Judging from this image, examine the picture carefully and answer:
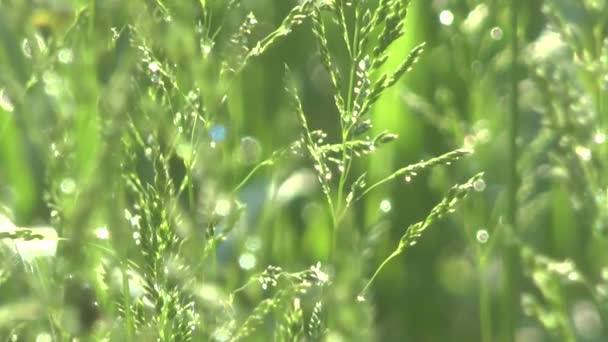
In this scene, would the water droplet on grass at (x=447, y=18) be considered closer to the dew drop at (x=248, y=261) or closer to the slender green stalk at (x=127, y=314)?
the dew drop at (x=248, y=261)

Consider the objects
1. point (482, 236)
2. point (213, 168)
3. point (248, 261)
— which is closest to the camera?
point (213, 168)

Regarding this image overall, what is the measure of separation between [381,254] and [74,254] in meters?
1.04

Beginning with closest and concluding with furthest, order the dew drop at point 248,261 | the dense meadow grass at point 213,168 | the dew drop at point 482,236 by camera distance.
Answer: the dense meadow grass at point 213,168 < the dew drop at point 248,261 < the dew drop at point 482,236

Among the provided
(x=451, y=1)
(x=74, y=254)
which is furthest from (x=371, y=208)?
(x=74, y=254)

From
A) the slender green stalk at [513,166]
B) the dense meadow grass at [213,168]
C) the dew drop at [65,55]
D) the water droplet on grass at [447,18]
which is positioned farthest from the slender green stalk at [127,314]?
the water droplet on grass at [447,18]

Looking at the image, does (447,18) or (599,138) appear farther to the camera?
(447,18)

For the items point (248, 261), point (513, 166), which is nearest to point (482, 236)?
A: point (513, 166)

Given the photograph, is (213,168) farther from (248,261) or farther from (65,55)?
(248,261)

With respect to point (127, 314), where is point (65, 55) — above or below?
above

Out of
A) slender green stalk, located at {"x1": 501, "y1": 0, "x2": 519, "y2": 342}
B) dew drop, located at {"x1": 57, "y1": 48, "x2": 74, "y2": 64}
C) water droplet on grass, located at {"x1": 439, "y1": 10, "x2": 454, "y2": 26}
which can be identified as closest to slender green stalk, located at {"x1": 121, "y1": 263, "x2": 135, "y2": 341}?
dew drop, located at {"x1": 57, "y1": 48, "x2": 74, "y2": 64}

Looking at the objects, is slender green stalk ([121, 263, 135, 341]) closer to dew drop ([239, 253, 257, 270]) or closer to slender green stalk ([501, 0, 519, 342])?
dew drop ([239, 253, 257, 270])

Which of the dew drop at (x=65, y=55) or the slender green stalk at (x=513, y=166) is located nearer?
the dew drop at (x=65, y=55)

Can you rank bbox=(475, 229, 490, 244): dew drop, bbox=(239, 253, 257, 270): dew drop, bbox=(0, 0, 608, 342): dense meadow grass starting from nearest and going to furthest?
1. bbox=(0, 0, 608, 342): dense meadow grass
2. bbox=(239, 253, 257, 270): dew drop
3. bbox=(475, 229, 490, 244): dew drop

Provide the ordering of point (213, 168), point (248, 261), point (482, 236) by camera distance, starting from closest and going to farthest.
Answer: point (213, 168)
point (248, 261)
point (482, 236)
